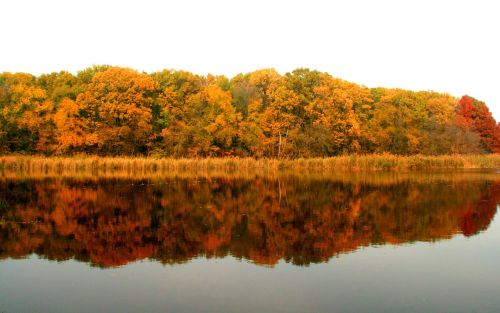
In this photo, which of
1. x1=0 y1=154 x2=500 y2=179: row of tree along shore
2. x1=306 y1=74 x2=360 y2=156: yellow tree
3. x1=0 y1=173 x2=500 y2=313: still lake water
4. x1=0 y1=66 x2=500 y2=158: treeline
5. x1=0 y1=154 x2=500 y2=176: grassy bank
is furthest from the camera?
x1=306 y1=74 x2=360 y2=156: yellow tree

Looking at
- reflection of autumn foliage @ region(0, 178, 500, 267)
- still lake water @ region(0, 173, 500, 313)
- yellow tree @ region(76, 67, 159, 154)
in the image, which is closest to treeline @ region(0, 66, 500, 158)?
yellow tree @ region(76, 67, 159, 154)

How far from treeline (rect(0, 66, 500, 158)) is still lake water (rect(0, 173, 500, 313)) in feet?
99.5

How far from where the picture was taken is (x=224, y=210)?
1633 centimetres

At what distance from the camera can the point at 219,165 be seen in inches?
1645

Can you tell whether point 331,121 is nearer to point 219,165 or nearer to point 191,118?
point 191,118

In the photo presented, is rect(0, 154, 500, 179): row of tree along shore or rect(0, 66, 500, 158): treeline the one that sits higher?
rect(0, 66, 500, 158): treeline

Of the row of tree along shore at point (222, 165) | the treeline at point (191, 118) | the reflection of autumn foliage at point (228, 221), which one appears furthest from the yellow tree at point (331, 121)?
the reflection of autumn foliage at point (228, 221)

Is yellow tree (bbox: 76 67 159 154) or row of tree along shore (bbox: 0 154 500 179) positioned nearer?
row of tree along shore (bbox: 0 154 500 179)

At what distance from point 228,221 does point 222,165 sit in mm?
27777

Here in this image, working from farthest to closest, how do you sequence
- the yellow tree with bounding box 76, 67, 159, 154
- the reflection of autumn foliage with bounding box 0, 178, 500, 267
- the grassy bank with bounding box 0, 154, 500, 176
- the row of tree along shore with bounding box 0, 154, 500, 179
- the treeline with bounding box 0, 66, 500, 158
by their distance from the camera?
1. the treeline with bounding box 0, 66, 500, 158
2. the yellow tree with bounding box 76, 67, 159, 154
3. the grassy bank with bounding box 0, 154, 500, 176
4. the row of tree along shore with bounding box 0, 154, 500, 179
5. the reflection of autumn foliage with bounding box 0, 178, 500, 267

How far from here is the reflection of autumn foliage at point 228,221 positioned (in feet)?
34.9

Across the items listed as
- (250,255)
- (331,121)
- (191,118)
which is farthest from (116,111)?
(250,255)

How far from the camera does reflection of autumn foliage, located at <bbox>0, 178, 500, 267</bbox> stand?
10.6 m

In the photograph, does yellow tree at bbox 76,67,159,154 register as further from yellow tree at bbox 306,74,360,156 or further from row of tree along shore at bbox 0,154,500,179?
yellow tree at bbox 306,74,360,156
